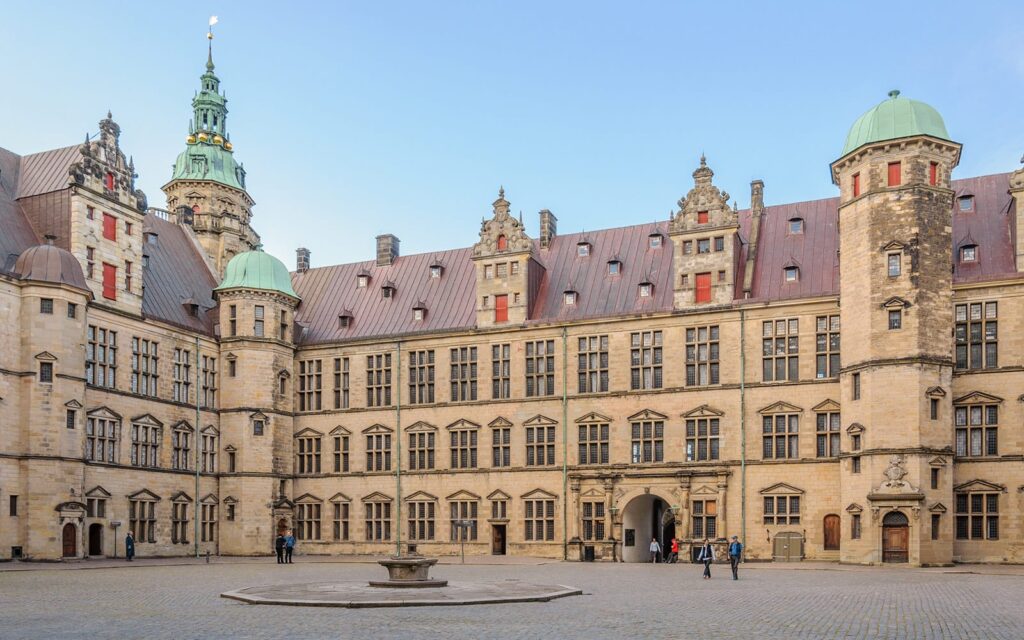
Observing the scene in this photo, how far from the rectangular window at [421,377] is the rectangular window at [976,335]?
91.3 ft

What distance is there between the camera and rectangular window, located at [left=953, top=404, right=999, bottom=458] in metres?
49.9

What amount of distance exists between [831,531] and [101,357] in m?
36.3

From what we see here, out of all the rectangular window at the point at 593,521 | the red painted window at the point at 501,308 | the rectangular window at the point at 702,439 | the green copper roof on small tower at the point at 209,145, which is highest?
the green copper roof on small tower at the point at 209,145

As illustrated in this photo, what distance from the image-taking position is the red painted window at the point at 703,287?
187ft

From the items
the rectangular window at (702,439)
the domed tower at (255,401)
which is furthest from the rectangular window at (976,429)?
the domed tower at (255,401)

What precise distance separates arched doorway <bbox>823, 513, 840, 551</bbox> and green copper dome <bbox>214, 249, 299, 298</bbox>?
107 ft

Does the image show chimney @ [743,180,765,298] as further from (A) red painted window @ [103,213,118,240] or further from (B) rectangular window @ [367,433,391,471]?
(A) red painted window @ [103,213,118,240]

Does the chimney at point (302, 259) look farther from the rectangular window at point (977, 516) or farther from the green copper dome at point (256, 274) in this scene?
the rectangular window at point (977, 516)

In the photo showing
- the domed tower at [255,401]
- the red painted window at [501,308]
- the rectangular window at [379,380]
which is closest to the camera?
the red painted window at [501,308]

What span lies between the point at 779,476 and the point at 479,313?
18733 mm

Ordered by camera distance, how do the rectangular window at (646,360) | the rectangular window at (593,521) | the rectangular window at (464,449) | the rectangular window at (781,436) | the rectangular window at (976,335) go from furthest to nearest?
1. the rectangular window at (464,449)
2. the rectangular window at (646,360)
3. the rectangular window at (593,521)
4. the rectangular window at (781,436)
5. the rectangular window at (976,335)

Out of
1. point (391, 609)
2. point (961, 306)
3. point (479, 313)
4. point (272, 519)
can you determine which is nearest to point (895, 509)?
point (961, 306)

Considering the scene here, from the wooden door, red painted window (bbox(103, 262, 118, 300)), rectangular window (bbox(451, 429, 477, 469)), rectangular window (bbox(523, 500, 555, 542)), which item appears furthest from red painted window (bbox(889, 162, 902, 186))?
red painted window (bbox(103, 262, 118, 300))

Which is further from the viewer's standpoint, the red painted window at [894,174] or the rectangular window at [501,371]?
the rectangular window at [501,371]
